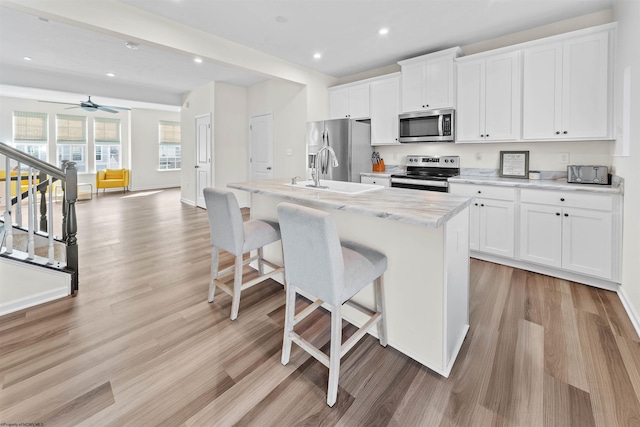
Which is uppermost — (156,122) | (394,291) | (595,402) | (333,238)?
(156,122)

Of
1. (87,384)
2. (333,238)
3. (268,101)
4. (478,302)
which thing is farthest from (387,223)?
(268,101)

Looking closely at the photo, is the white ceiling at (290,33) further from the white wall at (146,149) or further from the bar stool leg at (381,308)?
the white wall at (146,149)

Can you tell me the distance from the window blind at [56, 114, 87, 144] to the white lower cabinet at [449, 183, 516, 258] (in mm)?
10261

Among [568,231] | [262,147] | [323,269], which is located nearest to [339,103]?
[262,147]

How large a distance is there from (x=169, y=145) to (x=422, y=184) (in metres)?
9.57

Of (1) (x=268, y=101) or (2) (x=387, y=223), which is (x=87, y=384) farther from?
(1) (x=268, y=101)

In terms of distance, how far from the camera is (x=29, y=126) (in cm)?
785

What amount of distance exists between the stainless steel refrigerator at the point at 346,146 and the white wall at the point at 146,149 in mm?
7560

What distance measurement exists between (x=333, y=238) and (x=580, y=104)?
3090 mm

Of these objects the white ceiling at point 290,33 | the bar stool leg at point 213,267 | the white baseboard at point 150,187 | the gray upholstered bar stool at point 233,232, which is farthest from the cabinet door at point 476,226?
the white baseboard at point 150,187

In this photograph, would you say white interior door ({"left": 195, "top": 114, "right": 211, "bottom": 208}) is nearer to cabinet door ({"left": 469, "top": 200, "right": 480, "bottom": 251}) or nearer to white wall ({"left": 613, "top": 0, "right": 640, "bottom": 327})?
cabinet door ({"left": 469, "top": 200, "right": 480, "bottom": 251})

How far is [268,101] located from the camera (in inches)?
232

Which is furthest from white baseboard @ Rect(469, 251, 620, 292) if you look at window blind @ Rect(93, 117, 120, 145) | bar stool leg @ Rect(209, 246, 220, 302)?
window blind @ Rect(93, 117, 120, 145)

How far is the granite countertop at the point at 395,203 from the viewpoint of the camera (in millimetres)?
1403
